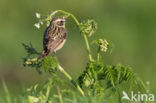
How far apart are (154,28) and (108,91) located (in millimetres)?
8594

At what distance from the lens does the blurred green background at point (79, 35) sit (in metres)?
15.2

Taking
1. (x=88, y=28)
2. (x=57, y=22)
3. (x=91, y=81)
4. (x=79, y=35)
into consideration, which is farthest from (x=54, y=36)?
(x=79, y=35)

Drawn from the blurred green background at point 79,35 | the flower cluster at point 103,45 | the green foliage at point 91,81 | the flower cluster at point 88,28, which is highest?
the flower cluster at point 88,28

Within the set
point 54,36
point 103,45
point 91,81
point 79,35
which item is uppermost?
point 103,45

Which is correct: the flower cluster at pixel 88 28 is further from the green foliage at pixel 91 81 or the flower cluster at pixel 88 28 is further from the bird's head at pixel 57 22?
the bird's head at pixel 57 22

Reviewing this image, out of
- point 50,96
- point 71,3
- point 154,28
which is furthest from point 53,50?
point 71,3

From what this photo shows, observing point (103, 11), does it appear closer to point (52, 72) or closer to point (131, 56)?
point (131, 56)

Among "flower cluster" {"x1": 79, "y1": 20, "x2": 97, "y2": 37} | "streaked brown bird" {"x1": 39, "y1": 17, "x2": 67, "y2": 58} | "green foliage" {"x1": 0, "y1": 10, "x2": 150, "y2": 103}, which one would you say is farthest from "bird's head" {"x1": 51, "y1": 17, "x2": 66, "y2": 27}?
"flower cluster" {"x1": 79, "y1": 20, "x2": 97, "y2": 37}

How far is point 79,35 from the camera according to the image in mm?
16422

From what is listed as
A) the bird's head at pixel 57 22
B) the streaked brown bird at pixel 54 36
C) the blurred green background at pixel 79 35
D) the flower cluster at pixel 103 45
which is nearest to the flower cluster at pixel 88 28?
the flower cluster at pixel 103 45

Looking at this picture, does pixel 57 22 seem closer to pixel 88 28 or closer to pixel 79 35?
pixel 88 28

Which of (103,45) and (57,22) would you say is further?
(57,22)

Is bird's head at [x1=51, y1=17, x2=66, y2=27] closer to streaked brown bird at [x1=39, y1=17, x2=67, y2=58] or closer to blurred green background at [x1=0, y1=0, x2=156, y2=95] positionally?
streaked brown bird at [x1=39, y1=17, x2=67, y2=58]

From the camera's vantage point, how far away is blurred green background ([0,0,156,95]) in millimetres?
15180
